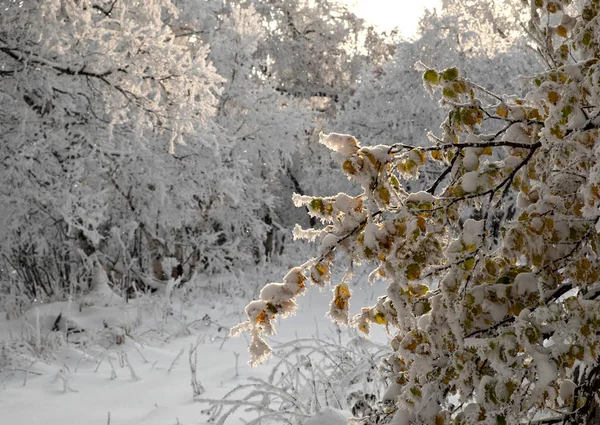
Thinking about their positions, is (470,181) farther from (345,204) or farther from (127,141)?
(127,141)

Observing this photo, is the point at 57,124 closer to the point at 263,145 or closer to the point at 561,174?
the point at 263,145

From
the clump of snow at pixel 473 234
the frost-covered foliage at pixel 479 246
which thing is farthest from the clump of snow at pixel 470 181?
the clump of snow at pixel 473 234

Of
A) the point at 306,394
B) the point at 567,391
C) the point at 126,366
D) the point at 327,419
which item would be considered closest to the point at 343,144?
the point at 567,391

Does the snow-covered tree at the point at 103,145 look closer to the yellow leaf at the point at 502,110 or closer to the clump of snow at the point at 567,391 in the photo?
the yellow leaf at the point at 502,110

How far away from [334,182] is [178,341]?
8775mm

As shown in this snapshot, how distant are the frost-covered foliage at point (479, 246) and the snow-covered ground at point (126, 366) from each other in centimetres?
121

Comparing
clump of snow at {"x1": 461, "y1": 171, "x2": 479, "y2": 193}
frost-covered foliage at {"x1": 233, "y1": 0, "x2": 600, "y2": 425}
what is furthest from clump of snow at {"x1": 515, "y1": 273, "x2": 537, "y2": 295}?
clump of snow at {"x1": 461, "y1": 171, "x2": 479, "y2": 193}

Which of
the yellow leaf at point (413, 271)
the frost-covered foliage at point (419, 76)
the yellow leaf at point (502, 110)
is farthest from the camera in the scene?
the frost-covered foliage at point (419, 76)

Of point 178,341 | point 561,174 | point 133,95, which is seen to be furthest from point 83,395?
point 561,174

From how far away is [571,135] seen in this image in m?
1.44

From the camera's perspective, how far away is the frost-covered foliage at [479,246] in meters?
1.45

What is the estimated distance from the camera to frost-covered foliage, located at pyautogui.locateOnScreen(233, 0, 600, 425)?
145 cm

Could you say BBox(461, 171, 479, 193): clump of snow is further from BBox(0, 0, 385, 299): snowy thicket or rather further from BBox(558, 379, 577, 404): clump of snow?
BBox(0, 0, 385, 299): snowy thicket

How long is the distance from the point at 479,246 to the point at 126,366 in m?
4.84
